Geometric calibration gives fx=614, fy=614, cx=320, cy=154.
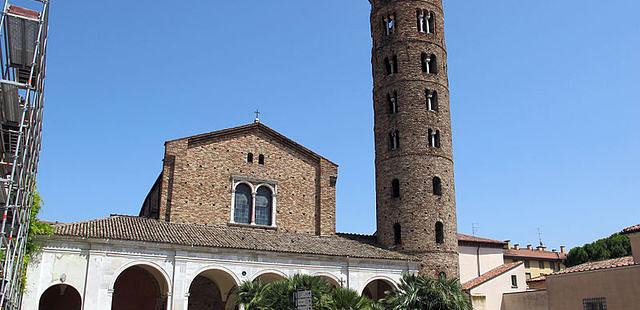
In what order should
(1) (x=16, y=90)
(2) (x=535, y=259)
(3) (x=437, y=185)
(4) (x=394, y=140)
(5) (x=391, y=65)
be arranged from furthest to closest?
1. (2) (x=535, y=259)
2. (5) (x=391, y=65)
3. (4) (x=394, y=140)
4. (3) (x=437, y=185)
5. (1) (x=16, y=90)

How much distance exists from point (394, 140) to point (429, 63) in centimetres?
470

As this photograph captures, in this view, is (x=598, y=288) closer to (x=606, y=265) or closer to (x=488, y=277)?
(x=606, y=265)

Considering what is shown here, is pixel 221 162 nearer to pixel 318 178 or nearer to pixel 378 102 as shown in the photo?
pixel 318 178

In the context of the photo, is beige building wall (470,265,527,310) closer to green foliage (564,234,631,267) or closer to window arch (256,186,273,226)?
window arch (256,186,273,226)

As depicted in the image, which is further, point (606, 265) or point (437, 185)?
point (437, 185)

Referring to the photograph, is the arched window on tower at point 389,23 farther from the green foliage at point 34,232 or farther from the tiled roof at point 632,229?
the green foliage at point 34,232

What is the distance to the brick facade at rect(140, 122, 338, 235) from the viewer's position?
28.1 m

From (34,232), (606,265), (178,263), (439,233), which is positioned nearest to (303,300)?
(178,263)

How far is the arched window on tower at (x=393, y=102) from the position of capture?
32438 mm

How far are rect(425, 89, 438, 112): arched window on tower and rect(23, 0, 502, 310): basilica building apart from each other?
74 mm

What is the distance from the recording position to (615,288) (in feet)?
76.9

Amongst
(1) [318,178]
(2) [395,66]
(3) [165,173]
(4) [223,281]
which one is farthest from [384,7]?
(4) [223,281]

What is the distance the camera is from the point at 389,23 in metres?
34.2

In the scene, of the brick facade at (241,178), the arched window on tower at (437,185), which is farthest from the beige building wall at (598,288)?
the brick facade at (241,178)
